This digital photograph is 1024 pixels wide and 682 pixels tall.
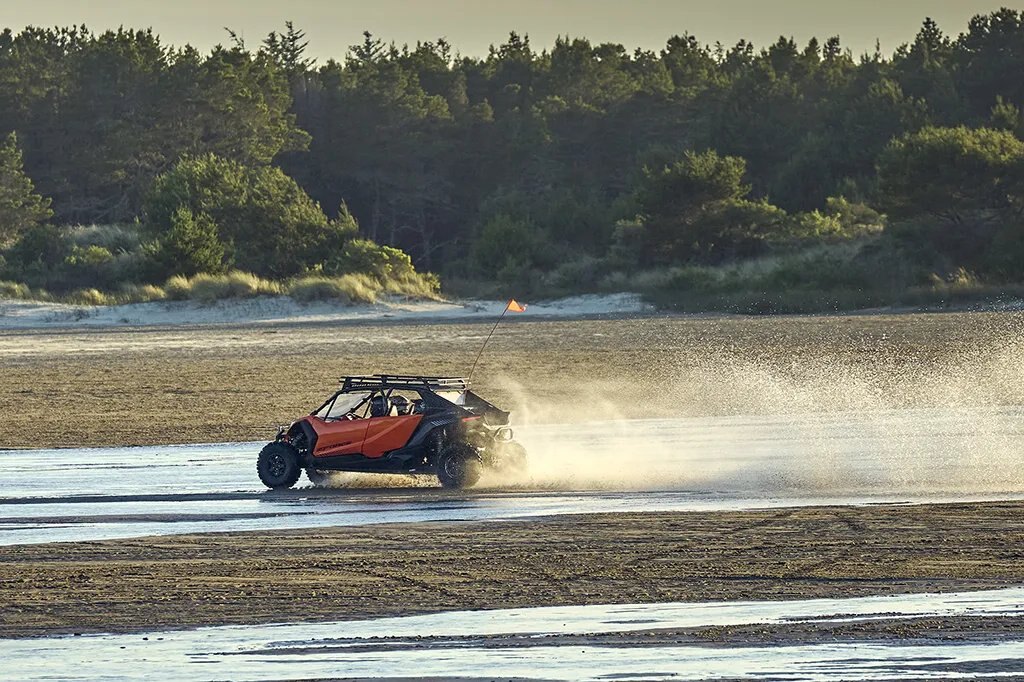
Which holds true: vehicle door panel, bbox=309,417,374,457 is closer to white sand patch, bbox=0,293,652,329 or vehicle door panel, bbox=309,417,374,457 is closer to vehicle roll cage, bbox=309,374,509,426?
vehicle roll cage, bbox=309,374,509,426

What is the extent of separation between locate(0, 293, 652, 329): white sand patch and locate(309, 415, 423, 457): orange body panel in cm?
3652

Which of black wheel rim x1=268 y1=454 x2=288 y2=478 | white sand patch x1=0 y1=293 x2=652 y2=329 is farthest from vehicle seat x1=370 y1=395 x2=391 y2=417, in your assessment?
white sand patch x1=0 y1=293 x2=652 y2=329

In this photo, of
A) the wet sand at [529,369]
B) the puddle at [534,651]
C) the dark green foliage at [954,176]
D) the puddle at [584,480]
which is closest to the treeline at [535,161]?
the dark green foliage at [954,176]

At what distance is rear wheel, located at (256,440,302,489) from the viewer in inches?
711

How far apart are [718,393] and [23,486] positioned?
45.7ft

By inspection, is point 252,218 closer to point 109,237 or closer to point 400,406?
point 109,237

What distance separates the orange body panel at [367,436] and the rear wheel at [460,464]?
1.47ft

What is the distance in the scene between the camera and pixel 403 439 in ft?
59.0

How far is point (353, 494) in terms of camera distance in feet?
58.8

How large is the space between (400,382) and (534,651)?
338 inches

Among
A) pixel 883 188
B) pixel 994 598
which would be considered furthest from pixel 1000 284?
pixel 994 598

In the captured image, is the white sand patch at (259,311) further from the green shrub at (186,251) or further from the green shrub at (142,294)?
the green shrub at (186,251)

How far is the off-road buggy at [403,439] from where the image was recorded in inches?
703

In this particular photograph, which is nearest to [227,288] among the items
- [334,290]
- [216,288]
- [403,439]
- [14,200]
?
[216,288]
